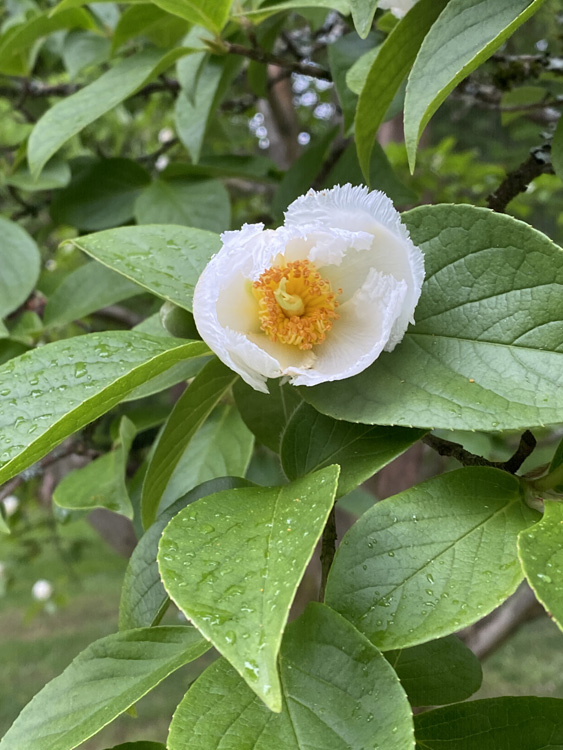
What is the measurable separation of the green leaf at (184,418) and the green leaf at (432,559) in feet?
0.48

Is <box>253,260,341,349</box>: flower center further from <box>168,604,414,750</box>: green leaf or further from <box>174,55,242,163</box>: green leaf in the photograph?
<box>174,55,242,163</box>: green leaf

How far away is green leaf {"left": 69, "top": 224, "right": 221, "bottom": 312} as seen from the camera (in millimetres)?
482

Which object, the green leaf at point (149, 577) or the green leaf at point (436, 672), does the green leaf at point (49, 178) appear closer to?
the green leaf at point (149, 577)

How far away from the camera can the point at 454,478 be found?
16.3 inches

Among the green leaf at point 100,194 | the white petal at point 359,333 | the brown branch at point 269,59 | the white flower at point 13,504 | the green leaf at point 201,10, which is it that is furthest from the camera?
the white flower at point 13,504

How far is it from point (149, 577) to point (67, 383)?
0.17 meters

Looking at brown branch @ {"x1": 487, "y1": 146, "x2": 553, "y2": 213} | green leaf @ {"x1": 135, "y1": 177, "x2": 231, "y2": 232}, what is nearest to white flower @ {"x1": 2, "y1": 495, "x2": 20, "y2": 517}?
green leaf @ {"x1": 135, "y1": 177, "x2": 231, "y2": 232}

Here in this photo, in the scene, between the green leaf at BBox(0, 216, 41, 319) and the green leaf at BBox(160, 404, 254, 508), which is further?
the green leaf at BBox(0, 216, 41, 319)

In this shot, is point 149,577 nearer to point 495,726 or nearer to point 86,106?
point 495,726

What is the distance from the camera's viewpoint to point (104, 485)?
75 centimetres

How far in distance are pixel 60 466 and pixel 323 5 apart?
130cm

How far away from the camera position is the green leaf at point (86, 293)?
2.83 feet

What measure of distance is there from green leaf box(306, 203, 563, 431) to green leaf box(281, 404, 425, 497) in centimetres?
3

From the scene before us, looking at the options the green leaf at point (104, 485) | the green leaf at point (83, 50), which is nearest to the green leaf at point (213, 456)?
the green leaf at point (104, 485)
